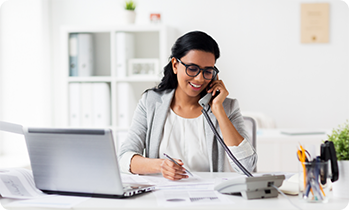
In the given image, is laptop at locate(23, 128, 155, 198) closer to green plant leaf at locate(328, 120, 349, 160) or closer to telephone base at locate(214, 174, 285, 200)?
telephone base at locate(214, 174, 285, 200)

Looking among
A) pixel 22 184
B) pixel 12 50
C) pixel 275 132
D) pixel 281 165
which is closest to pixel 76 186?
pixel 22 184

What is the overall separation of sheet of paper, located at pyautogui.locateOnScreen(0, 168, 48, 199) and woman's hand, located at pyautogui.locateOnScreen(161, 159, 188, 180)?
41 centimetres

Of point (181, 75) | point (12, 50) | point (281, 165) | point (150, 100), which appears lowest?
point (281, 165)

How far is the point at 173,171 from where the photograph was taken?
124cm

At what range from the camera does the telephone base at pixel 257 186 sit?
0.99 metres

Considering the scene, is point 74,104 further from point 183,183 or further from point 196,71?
point 183,183

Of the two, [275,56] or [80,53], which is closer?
[80,53]

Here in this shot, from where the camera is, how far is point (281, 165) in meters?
2.43

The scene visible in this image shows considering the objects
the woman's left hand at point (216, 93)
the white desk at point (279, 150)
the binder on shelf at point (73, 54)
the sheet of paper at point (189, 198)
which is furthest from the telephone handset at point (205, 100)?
the binder on shelf at point (73, 54)

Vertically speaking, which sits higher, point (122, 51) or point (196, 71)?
point (122, 51)

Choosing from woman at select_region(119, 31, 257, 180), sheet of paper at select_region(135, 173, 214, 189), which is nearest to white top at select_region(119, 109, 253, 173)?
woman at select_region(119, 31, 257, 180)

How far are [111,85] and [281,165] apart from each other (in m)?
1.46

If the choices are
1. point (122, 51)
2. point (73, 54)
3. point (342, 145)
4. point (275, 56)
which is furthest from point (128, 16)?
point (342, 145)

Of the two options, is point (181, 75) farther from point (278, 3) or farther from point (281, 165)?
point (278, 3)
